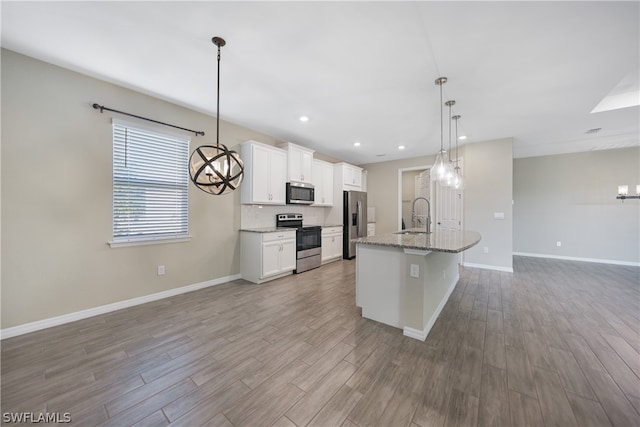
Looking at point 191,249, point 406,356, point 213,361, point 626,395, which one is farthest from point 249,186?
point 626,395

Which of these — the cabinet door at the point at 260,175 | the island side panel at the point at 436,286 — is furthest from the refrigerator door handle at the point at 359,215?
the island side panel at the point at 436,286

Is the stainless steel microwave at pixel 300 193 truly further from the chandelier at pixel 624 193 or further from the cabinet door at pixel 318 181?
the chandelier at pixel 624 193

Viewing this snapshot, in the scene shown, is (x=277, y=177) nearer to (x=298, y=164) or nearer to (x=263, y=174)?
(x=263, y=174)

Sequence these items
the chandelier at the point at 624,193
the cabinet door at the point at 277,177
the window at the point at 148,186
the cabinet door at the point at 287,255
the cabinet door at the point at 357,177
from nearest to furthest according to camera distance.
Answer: the window at the point at 148,186
the cabinet door at the point at 287,255
the cabinet door at the point at 277,177
the chandelier at the point at 624,193
the cabinet door at the point at 357,177

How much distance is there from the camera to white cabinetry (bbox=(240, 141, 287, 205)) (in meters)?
3.97

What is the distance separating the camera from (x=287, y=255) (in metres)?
4.21

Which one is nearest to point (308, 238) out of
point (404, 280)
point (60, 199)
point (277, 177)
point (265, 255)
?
point (265, 255)

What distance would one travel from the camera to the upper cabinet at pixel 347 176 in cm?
589

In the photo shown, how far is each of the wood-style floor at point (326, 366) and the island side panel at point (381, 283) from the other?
0.47ft

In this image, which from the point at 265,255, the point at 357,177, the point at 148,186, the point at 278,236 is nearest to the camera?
the point at 148,186

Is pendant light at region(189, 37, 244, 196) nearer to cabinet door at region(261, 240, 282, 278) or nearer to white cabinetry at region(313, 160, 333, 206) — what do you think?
cabinet door at region(261, 240, 282, 278)

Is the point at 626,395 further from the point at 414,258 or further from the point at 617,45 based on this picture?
the point at 617,45

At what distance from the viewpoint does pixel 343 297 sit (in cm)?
326

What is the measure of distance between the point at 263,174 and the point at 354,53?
2.51 metres
